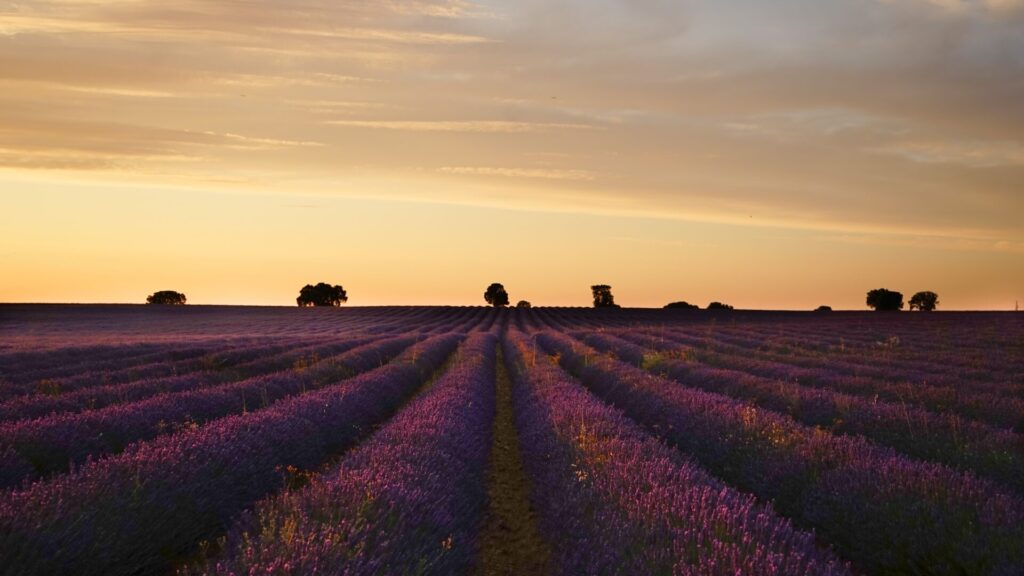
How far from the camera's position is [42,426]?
667cm

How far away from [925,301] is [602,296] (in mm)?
40103

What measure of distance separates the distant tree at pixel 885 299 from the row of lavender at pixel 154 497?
88.7m

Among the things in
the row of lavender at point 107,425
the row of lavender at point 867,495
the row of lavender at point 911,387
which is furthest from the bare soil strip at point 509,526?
the row of lavender at point 911,387

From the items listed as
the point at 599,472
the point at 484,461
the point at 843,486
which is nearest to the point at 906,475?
the point at 843,486

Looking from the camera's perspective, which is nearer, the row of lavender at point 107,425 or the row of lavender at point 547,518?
the row of lavender at point 547,518

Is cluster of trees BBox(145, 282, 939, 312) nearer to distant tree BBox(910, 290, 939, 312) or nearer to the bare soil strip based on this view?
distant tree BBox(910, 290, 939, 312)

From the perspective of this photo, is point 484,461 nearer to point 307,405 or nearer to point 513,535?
point 513,535

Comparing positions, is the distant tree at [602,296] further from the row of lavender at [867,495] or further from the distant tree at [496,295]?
the row of lavender at [867,495]

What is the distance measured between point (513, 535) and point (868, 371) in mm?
11356

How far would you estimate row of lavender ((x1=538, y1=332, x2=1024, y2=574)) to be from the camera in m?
4.26

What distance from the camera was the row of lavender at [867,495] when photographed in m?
4.26

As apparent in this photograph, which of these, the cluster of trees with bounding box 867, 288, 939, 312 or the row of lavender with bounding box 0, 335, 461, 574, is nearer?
the row of lavender with bounding box 0, 335, 461, 574

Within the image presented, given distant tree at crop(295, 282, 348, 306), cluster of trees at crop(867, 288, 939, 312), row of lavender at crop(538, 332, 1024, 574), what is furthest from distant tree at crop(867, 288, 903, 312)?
row of lavender at crop(538, 332, 1024, 574)

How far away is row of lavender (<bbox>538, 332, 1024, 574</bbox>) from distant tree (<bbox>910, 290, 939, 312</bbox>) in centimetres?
8875
